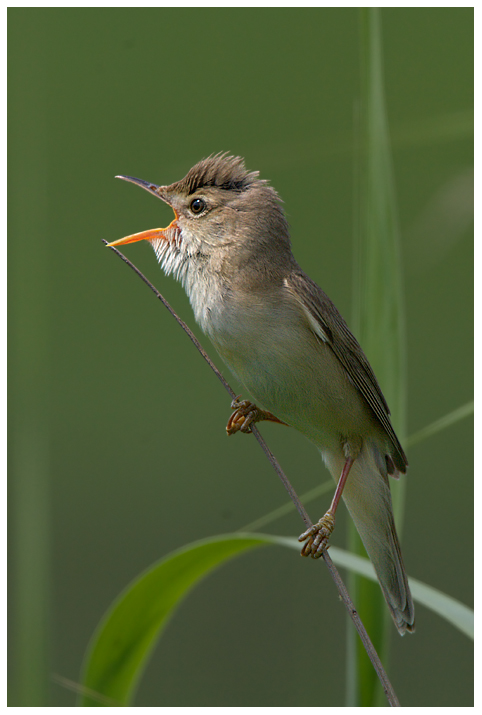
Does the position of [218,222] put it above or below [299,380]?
above

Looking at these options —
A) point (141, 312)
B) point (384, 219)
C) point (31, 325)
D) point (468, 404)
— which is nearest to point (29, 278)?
point (31, 325)

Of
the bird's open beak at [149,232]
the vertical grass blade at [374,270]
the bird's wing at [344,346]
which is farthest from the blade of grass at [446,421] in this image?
the bird's open beak at [149,232]

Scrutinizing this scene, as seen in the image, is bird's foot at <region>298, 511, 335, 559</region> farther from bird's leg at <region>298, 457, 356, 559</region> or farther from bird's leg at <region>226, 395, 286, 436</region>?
bird's leg at <region>226, 395, 286, 436</region>

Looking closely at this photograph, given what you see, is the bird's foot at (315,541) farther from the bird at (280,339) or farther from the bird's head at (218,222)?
the bird's head at (218,222)

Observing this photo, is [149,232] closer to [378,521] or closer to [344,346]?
[344,346]

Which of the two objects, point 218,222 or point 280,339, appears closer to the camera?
point 280,339

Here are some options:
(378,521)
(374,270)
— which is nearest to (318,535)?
(378,521)

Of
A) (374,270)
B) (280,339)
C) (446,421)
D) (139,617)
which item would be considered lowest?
(139,617)
